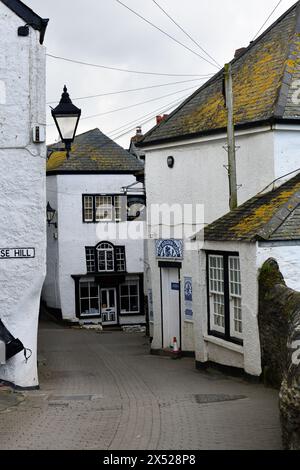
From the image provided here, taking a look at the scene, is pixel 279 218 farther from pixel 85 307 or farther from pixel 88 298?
pixel 85 307

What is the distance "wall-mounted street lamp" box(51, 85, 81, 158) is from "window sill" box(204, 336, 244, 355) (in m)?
5.36

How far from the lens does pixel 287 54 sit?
19234 mm

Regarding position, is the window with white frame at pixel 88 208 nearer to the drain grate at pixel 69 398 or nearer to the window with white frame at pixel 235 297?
the window with white frame at pixel 235 297

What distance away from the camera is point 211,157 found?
20.2m

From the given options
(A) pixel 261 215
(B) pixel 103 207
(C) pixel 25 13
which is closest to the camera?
(C) pixel 25 13

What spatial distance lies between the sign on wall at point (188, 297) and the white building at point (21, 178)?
6793 mm

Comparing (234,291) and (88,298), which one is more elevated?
(234,291)

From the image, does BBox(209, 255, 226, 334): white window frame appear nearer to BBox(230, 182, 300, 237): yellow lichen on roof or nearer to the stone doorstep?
BBox(230, 182, 300, 237): yellow lichen on roof

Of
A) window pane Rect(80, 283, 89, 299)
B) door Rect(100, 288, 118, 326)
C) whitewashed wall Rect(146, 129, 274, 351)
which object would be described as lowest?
door Rect(100, 288, 118, 326)

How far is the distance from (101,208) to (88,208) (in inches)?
26.2

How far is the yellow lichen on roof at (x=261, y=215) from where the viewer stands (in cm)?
1530

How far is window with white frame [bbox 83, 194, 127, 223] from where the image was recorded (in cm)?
3878

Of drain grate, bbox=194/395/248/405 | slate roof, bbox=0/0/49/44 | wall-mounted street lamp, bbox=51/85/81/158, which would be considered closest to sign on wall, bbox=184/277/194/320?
drain grate, bbox=194/395/248/405

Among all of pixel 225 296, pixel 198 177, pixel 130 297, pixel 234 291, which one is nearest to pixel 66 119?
pixel 234 291
